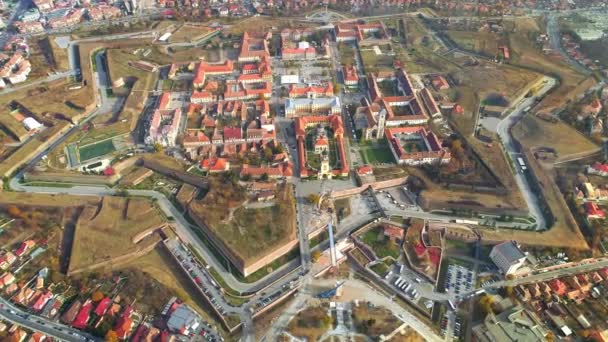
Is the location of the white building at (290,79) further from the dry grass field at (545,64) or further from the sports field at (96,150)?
the dry grass field at (545,64)

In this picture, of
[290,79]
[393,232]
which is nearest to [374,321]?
[393,232]

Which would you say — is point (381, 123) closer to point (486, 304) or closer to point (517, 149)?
point (517, 149)

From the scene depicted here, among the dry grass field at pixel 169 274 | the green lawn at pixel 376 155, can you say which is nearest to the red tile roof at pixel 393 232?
the green lawn at pixel 376 155

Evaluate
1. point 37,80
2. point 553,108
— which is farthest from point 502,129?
point 37,80

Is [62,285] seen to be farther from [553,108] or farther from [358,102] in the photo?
[553,108]

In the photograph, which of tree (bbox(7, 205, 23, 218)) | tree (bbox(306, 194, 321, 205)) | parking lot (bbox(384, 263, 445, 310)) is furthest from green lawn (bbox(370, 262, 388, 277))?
tree (bbox(7, 205, 23, 218))

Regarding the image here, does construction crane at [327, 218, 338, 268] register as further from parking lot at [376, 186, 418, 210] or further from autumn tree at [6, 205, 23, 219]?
autumn tree at [6, 205, 23, 219]

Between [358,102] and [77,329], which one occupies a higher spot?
[358,102]
